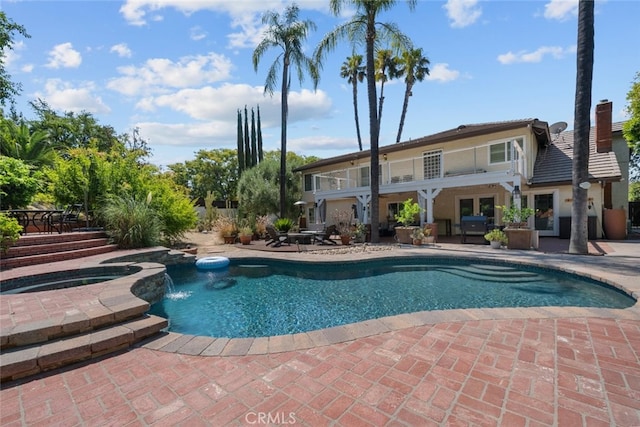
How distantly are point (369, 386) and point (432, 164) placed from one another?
48.1ft

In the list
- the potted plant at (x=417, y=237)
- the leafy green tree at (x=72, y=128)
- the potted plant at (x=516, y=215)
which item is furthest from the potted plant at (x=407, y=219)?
the leafy green tree at (x=72, y=128)

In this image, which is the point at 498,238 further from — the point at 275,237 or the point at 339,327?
the point at 339,327

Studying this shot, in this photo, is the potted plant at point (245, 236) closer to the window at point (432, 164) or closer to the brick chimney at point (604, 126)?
the window at point (432, 164)

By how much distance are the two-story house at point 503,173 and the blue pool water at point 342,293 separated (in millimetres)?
5054

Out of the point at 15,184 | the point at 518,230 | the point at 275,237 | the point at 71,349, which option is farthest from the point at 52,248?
the point at 518,230

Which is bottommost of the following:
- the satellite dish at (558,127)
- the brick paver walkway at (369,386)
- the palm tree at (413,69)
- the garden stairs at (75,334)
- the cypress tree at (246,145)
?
the brick paver walkway at (369,386)

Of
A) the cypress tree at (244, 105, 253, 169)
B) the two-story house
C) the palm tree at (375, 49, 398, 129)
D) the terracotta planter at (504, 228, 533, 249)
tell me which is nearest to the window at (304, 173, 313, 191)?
the two-story house

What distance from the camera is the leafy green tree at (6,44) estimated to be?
484 inches

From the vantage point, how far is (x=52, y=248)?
7.35m

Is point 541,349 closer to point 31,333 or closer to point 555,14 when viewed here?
point 31,333

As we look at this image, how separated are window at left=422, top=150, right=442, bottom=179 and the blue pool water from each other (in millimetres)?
7898

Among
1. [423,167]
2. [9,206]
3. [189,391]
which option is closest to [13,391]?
[189,391]

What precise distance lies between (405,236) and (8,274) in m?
11.7

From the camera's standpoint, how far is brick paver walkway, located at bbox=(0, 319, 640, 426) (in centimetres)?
192
